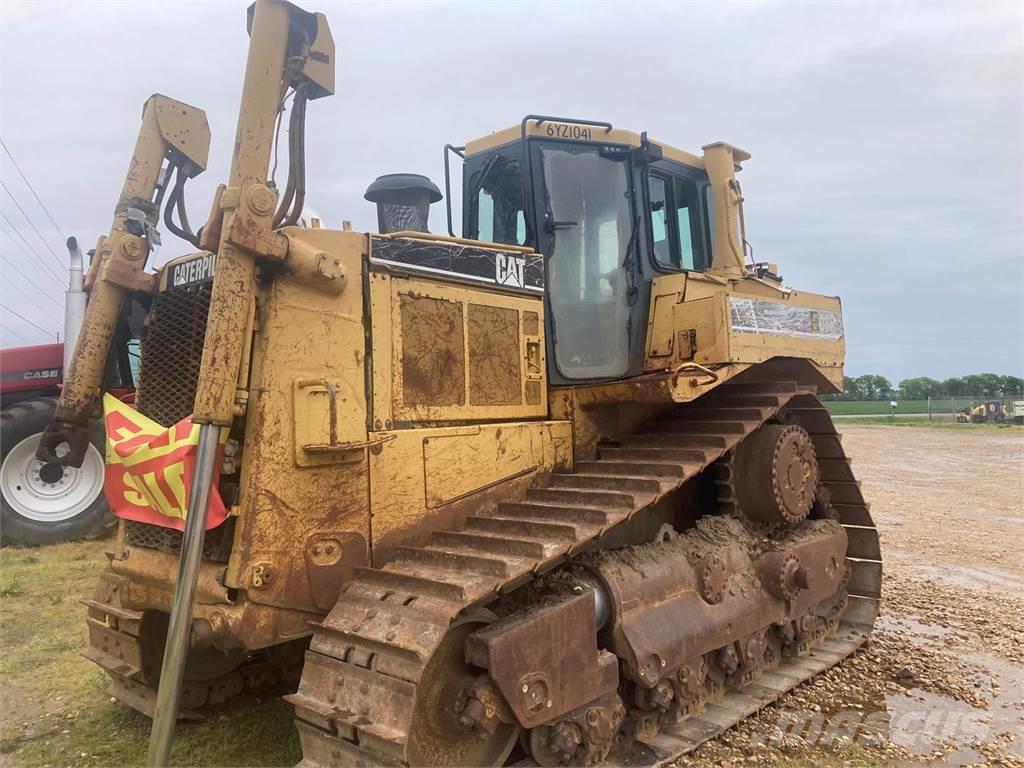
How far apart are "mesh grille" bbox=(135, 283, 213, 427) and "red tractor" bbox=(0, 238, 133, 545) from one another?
5.24 meters

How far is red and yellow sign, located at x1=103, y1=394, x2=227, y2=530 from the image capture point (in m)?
3.64

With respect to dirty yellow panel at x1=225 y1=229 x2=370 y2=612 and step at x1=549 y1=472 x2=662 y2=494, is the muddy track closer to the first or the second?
step at x1=549 y1=472 x2=662 y2=494

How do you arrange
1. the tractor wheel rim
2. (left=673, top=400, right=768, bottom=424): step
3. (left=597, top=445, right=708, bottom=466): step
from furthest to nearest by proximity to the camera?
the tractor wheel rim → (left=673, top=400, right=768, bottom=424): step → (left=597, top=445, right=708, bottom=466): step

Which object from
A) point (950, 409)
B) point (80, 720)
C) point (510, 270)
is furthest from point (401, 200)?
point (950, 409)

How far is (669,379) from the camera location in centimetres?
443

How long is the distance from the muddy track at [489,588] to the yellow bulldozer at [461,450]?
0.7 inches

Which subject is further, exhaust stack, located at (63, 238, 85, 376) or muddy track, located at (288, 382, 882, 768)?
exhaust stack, located at (63, 238, 85, 376)

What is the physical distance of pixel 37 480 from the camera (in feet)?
30.5

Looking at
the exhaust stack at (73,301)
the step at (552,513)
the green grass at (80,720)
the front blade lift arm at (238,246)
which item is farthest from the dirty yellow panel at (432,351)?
the exhaust stack at (73,301)

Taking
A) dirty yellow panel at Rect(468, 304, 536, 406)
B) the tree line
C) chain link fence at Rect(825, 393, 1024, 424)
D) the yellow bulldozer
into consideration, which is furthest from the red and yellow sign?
the tree line

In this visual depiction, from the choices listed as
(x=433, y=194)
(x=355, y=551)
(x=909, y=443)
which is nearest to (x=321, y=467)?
(x=355, y=551)

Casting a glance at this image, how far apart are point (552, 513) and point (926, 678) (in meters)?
3.06

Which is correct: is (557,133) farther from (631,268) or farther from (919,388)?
(919,388)

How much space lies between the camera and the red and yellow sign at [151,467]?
3.64 metres
